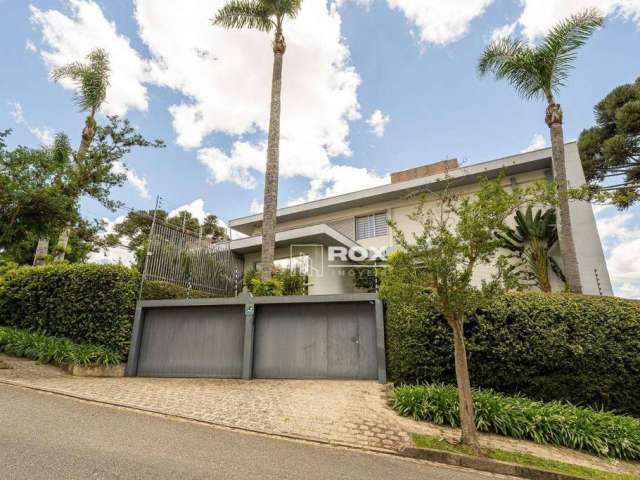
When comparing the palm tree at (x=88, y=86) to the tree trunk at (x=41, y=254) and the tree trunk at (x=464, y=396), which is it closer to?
the tree trunk at (x=41, y=254)

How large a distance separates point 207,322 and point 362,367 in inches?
188

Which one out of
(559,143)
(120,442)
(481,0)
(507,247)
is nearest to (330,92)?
(481,0)

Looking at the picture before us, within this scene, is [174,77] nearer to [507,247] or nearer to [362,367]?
[362,367]

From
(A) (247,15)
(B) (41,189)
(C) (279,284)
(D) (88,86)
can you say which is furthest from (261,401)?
(D) (88,86)

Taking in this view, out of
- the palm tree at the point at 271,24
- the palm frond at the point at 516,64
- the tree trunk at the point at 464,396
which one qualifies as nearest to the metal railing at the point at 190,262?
the palm tree at the point at 271,24

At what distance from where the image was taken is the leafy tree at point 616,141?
1425 cm

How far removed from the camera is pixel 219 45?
44.2 feet

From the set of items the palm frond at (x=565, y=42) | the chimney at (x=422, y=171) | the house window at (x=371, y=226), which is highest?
the palm frond at (x=565, y=42)

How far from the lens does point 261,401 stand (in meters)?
6.89

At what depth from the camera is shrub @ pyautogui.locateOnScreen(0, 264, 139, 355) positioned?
890cm

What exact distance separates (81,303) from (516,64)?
51.2 ft

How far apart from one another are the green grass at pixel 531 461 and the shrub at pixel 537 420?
0.89 m

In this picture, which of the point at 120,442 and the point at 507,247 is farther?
the point at 507,247

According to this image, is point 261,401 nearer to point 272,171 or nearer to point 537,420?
point 537,420
